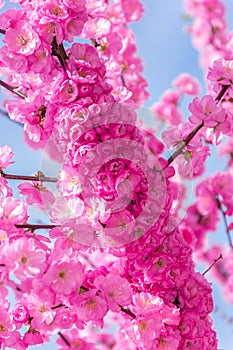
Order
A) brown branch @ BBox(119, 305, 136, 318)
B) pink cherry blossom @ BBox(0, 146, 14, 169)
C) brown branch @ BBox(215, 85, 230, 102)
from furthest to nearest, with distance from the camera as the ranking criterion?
brown branch @ BBox(215, 85, 230, 102) → pink cherry blossom @ BBox(0, 146, 14, 169) → brown branch @ BBox(119, 305, 136, 318)

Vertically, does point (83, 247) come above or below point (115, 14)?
below

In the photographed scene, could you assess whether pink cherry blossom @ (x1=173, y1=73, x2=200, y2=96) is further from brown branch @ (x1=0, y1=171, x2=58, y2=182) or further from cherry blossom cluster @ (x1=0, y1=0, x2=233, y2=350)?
brown branch @ (x1=0, y1=171, x2=58, y2=182)

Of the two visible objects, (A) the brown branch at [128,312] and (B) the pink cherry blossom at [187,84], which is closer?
(A) the brown branch at [128,312]

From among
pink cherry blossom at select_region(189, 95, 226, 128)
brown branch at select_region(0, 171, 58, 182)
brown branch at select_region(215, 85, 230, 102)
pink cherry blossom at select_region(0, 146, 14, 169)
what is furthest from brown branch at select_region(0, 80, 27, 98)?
brown branch at select_region(215, 85, 230, 102)

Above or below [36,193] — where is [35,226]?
below

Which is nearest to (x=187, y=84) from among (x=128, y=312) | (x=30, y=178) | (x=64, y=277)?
(x=30, y=178)

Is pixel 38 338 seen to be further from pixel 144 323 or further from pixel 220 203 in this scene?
pixel 220 203

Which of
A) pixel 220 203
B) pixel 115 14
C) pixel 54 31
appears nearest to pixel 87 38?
pixel 54 31

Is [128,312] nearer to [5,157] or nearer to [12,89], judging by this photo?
[5,157]

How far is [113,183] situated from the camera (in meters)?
2.70

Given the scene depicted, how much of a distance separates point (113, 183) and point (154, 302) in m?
A: 0.70

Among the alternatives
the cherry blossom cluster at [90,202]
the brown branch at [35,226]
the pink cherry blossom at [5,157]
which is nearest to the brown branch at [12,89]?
the cherry blossom cluster at [90,202]

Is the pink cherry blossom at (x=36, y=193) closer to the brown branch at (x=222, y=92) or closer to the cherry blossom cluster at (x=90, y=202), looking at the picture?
the cherry blossom cluster at (x=90, y=202)

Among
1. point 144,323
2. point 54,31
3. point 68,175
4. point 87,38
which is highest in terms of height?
point 87,38
